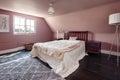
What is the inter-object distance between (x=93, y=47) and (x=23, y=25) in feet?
14.4

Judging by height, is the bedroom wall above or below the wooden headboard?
above

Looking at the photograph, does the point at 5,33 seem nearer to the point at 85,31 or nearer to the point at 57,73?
the point at 57,73

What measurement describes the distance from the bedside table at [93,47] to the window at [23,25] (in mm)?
3851

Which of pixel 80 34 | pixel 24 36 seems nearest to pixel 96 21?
pixel 80 34

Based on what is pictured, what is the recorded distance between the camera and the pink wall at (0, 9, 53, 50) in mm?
4332

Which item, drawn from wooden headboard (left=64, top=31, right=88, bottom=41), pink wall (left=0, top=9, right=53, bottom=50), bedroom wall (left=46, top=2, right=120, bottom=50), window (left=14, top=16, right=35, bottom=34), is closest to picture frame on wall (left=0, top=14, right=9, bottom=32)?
pink wall (left=0, top=9, right=53, bottom=50)

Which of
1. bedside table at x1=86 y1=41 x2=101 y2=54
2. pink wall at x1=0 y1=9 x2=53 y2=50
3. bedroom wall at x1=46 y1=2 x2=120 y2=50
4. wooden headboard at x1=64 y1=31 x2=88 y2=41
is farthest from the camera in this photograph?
wooden headboard at x1=64 y1=31 x2=88 y2=41

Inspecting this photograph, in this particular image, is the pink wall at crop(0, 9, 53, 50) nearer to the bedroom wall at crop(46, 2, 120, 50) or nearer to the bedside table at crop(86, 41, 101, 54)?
the bedroom wall at crop(46, 2, 120, 50)

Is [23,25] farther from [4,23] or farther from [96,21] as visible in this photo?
[96,21]

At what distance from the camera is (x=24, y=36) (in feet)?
17.2

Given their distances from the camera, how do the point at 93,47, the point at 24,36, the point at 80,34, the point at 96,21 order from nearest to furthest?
the point at 96,21, the point at 93,47, the point at 80,34, the point at 24,36

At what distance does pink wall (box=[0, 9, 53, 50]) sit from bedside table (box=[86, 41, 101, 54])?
3.59 meters

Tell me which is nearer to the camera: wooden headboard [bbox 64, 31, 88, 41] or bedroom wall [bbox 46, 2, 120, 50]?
bedroom wall [bbox 46, 2, 120, 50]

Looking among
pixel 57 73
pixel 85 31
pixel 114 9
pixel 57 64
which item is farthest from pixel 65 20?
pixel 57 73
